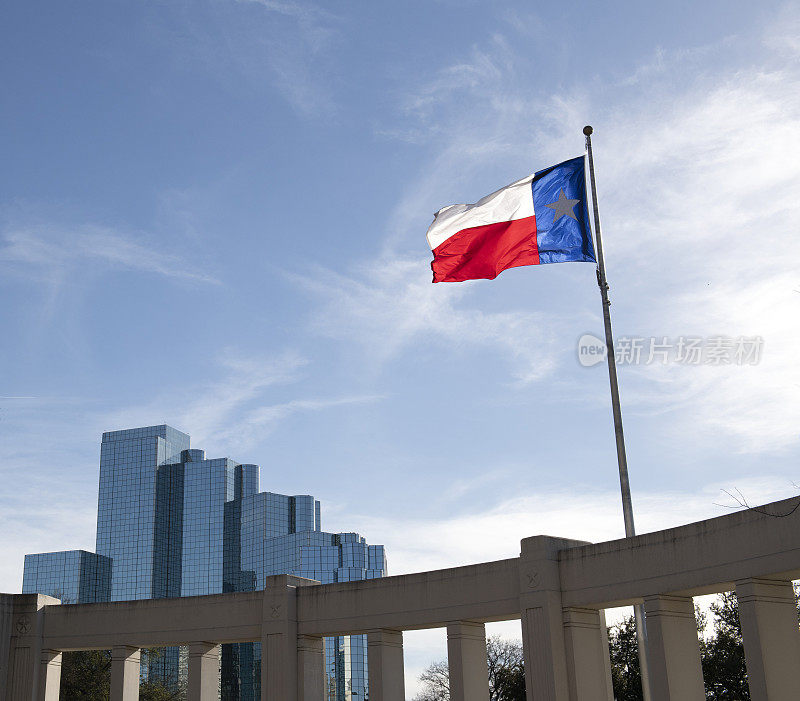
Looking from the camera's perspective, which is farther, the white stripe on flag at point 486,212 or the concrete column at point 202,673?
the concrete column at point 202,673

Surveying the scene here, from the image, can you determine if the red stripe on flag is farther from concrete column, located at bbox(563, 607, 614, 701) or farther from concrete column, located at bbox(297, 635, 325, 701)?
concrete column, located at bbox(297, 635, 325, 701)

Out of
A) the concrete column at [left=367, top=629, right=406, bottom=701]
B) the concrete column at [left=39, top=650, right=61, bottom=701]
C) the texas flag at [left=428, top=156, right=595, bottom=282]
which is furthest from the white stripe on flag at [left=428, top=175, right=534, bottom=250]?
the concrete column at [left=39, top=650, right=61, bottom=701]

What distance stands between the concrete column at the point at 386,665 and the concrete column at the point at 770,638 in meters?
10.6

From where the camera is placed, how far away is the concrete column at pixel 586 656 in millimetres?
23297

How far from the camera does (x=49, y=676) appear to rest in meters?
30.4

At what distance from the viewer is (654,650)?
21469mm

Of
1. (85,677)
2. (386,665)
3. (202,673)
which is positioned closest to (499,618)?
(386,665)

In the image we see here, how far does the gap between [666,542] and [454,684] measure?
747cm

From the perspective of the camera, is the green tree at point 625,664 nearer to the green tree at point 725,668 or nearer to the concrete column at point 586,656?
the green tree at point 725,668

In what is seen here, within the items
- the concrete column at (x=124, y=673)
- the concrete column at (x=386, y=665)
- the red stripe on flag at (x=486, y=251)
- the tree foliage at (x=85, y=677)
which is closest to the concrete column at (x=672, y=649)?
the concrete column at (x=386, y=665)

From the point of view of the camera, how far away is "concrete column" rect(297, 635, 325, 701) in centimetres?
2766

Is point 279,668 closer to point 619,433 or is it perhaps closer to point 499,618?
point 499,618

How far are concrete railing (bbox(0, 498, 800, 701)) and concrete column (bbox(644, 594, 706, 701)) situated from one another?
3 centimetres

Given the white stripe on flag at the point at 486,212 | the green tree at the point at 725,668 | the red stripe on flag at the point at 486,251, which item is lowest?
the green tree at the point at 725,668
